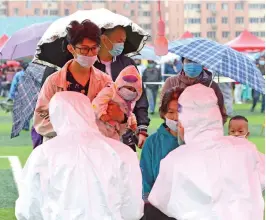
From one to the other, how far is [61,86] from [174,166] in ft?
4.32

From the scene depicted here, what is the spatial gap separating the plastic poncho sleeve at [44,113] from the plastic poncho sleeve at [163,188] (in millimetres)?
1158

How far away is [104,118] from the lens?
4.89 meters

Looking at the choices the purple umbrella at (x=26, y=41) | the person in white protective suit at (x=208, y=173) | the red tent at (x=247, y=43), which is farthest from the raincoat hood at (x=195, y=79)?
the red tent at (x=247, y=43)

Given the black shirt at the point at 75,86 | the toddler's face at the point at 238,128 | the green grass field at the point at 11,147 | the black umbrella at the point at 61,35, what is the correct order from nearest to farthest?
the black shirt at the point at 75,86 → the black umbrella at the point at 61,35 → the toddler's face at the point at 238,128 → the green grass field at the point at 11,147

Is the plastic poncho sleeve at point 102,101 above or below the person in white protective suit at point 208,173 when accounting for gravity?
above

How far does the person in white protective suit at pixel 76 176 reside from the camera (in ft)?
12.9

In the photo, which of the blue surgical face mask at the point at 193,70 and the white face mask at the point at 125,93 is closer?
the white face mask at the point at 125,93

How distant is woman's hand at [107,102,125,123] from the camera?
4934mm

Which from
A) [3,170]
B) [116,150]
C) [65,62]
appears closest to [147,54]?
[3,170]

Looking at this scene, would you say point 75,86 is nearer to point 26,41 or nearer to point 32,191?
point 32,191

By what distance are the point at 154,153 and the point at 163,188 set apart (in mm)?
711

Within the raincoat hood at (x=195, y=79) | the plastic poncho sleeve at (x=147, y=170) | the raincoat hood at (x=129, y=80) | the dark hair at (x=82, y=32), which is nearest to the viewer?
the plastic poncho sleeve at (x=147, y=170)

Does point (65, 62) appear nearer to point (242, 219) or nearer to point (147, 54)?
point (242, 219)

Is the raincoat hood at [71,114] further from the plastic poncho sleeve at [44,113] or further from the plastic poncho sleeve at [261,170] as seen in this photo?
the plastic poncho sleeve at [44,113]
